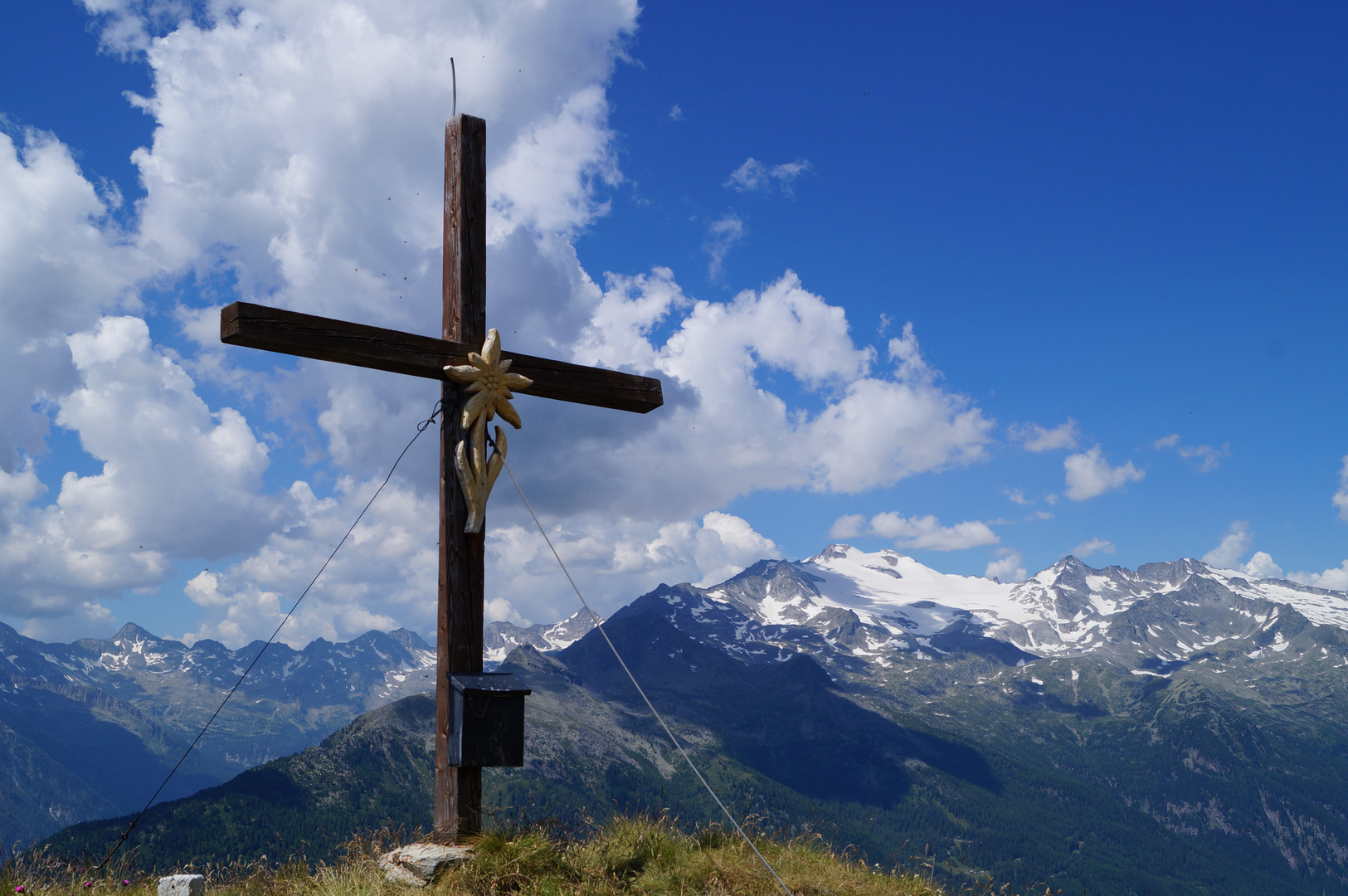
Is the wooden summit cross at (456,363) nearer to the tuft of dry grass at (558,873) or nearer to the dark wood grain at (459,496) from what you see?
the dark wood grain at (459,496)

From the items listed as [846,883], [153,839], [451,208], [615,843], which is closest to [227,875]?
[615,843]

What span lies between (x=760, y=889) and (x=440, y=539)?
5009 mm

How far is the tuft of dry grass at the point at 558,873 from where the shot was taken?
8234 millimetres

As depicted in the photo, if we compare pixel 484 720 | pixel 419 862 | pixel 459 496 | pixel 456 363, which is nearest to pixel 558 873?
pixel 419 862

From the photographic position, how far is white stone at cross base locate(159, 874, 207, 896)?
8.13 metres

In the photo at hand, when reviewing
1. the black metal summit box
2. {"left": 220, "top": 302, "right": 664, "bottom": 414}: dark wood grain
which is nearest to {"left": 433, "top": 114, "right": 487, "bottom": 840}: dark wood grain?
the black metal summit box

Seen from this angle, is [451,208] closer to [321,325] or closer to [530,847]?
[321,325]

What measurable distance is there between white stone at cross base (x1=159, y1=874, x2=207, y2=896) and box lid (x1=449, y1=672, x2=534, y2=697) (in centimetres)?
282

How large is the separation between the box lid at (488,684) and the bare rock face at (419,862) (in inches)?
59.7

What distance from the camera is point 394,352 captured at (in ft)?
33.4

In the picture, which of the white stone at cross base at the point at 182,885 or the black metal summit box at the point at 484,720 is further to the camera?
the black metal summit box at the point at 484,720

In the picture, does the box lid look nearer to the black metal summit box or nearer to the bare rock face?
the black metal summit box

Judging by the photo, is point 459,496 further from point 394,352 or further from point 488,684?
point 488,684

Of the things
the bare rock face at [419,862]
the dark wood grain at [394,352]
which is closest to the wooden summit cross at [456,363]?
the dark wood grain at [394,352]
